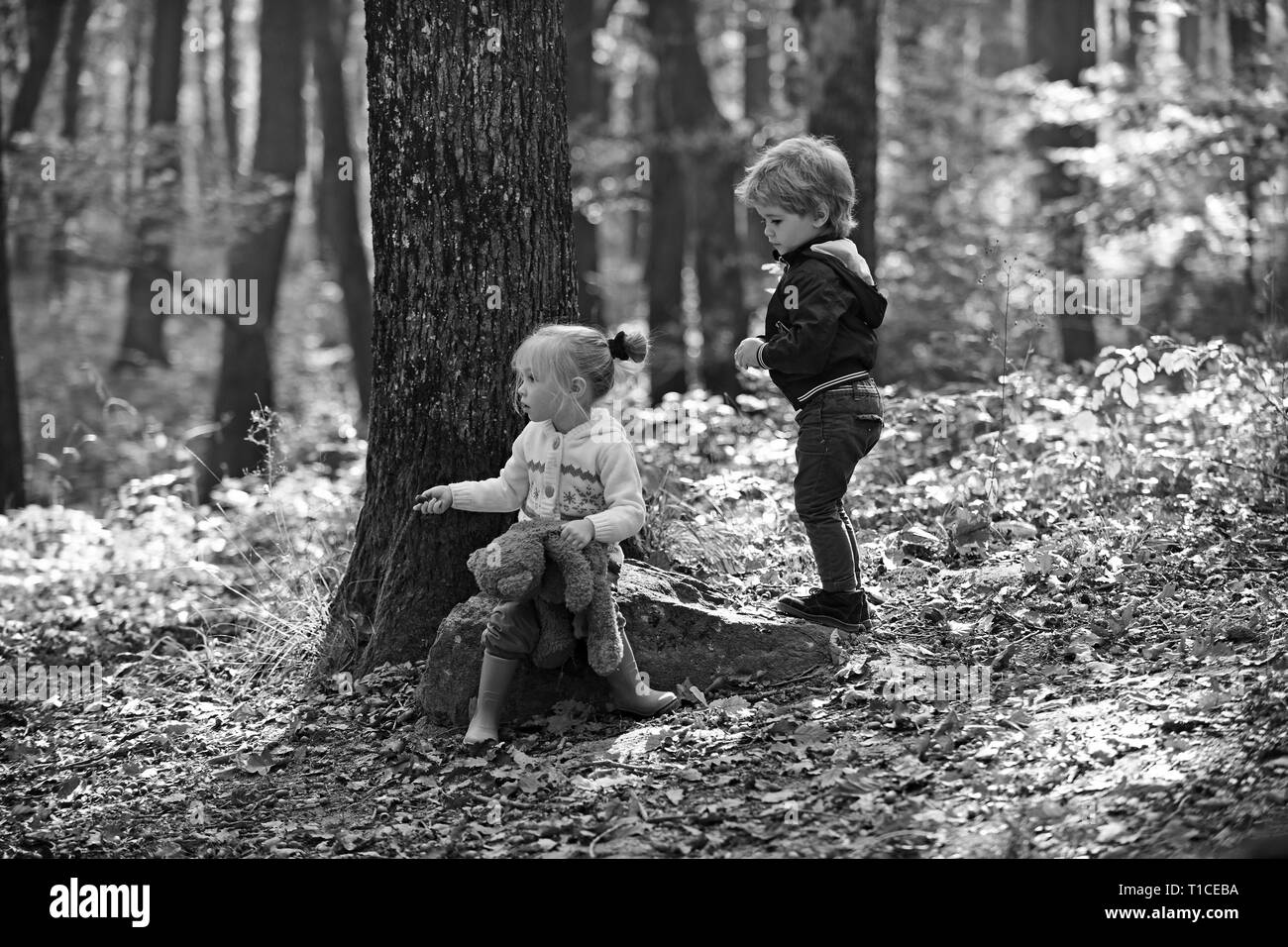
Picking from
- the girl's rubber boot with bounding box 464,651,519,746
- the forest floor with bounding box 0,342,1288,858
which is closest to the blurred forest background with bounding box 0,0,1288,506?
the forest floor with bounding box 0,342,1288,858

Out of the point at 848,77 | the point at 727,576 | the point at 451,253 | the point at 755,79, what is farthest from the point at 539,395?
the point at 755,79

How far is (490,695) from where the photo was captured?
14.8 feet

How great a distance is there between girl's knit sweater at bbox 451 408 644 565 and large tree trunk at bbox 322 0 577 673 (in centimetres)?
52

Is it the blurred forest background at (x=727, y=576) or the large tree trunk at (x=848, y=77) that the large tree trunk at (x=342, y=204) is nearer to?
the blurred forest background at (x=727, y=576)

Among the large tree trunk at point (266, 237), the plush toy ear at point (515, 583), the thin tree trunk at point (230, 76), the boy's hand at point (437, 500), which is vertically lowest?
the plush toy ear at point (515, 583)

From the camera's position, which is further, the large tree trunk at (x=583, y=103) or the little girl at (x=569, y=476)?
the large tree trunk at (x=583, y=103)

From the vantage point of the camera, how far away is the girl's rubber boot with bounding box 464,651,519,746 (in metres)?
4.50

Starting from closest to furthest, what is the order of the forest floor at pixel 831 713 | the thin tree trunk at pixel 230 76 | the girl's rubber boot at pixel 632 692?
the forest floor at pixel 831 713 → the girl's rubber boot at pixel 632 692 → the thin tree trunk at pixel 230 76

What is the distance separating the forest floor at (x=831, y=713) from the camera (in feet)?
12.1

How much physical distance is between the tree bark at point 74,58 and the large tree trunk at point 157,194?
1.13m

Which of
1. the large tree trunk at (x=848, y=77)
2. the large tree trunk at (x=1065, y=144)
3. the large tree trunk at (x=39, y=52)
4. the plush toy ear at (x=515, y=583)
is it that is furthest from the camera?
the large tree trunk at (x=39, y=52)

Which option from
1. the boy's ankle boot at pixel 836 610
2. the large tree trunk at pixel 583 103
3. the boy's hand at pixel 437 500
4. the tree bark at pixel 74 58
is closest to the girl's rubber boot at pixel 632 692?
the boy's ankle boot at pixel 836 610

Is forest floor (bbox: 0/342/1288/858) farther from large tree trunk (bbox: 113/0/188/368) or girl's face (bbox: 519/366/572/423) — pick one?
large tree trunk (bbox: 113/0/188/368)
